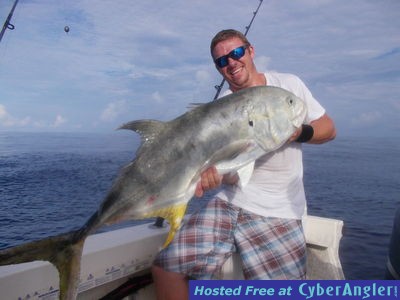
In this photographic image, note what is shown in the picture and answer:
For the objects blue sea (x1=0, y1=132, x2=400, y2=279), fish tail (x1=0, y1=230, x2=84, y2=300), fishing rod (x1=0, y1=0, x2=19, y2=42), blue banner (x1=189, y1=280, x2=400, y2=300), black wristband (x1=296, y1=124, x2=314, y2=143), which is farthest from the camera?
blue sea (x1=0, y1=132, x2=400, y2=279)

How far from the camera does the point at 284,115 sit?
2.61 meters

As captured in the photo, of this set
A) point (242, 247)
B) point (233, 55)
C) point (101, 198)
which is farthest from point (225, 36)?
point (101, 198)

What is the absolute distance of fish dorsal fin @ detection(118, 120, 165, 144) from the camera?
245 cm

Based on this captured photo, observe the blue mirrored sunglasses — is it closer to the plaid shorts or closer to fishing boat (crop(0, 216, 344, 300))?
the plaid shorts

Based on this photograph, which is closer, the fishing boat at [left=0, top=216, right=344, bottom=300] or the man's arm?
the fishing boat at [left=0, top=216, right=344, bottom=300]

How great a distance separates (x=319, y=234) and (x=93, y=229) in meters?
2.70

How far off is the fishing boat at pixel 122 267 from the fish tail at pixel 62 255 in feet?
1.81

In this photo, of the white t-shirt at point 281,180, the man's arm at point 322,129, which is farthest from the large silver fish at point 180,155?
the white t-shirt at point 281,180

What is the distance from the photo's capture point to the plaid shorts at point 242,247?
3010 mm

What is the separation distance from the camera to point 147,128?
2.45 metres

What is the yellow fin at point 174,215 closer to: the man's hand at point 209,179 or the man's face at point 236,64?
the man's hand at point 209,179

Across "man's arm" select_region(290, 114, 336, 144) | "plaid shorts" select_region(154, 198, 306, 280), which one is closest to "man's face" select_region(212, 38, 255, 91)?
"man's arm" select_region(290, 114, 336, 144)

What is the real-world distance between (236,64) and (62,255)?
211 centimetres

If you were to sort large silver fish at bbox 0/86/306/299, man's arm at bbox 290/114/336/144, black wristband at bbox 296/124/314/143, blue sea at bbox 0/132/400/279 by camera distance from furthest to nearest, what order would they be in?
blue sea at bbox 0/132/400/279 < man's arm at bbox 290/114/336/144 < black wristband at bbox 296/124/314/143 < large silver fish at bbox 0/86/306/299
